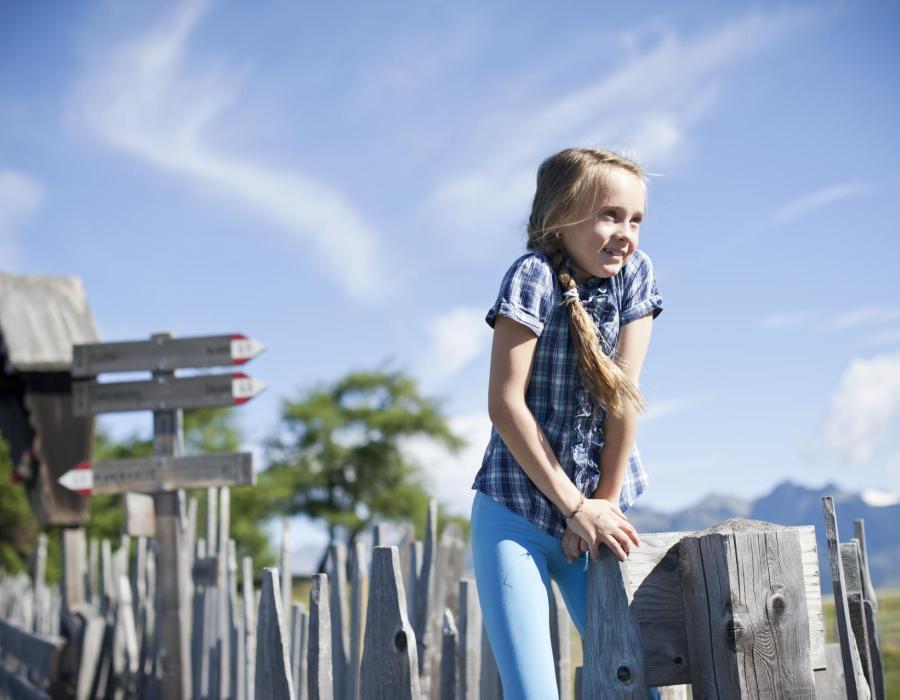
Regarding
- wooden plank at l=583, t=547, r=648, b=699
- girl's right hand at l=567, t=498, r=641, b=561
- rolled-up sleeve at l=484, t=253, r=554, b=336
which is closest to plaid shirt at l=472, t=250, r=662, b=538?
rolled-up sleeve at l=484, t=253, r=554, b=336

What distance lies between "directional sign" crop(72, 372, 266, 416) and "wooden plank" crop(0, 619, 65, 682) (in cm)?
189

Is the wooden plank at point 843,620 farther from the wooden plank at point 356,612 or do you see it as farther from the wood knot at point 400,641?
the wooden plank at point 356,612

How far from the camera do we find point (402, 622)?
2.07 m

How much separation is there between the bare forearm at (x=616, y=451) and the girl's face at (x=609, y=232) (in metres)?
0.35

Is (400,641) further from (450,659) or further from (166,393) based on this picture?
(166,393)

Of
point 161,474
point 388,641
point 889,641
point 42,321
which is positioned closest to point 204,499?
point 42,321

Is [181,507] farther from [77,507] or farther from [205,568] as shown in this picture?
[77,507]

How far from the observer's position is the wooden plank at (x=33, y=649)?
6391 mm

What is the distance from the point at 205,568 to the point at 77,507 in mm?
3098

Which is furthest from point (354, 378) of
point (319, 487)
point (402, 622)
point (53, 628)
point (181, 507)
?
point (402, 622)

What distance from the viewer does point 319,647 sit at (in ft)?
7.91

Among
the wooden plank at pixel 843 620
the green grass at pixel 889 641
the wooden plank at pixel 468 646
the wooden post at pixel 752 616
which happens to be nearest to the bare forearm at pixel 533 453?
the wooden post at pixel 752 616

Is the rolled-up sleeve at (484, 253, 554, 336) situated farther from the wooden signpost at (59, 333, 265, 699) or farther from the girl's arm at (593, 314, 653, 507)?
the wooden signpost at (59, 333, 265, 699)

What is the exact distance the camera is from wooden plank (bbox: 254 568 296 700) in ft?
7.77
